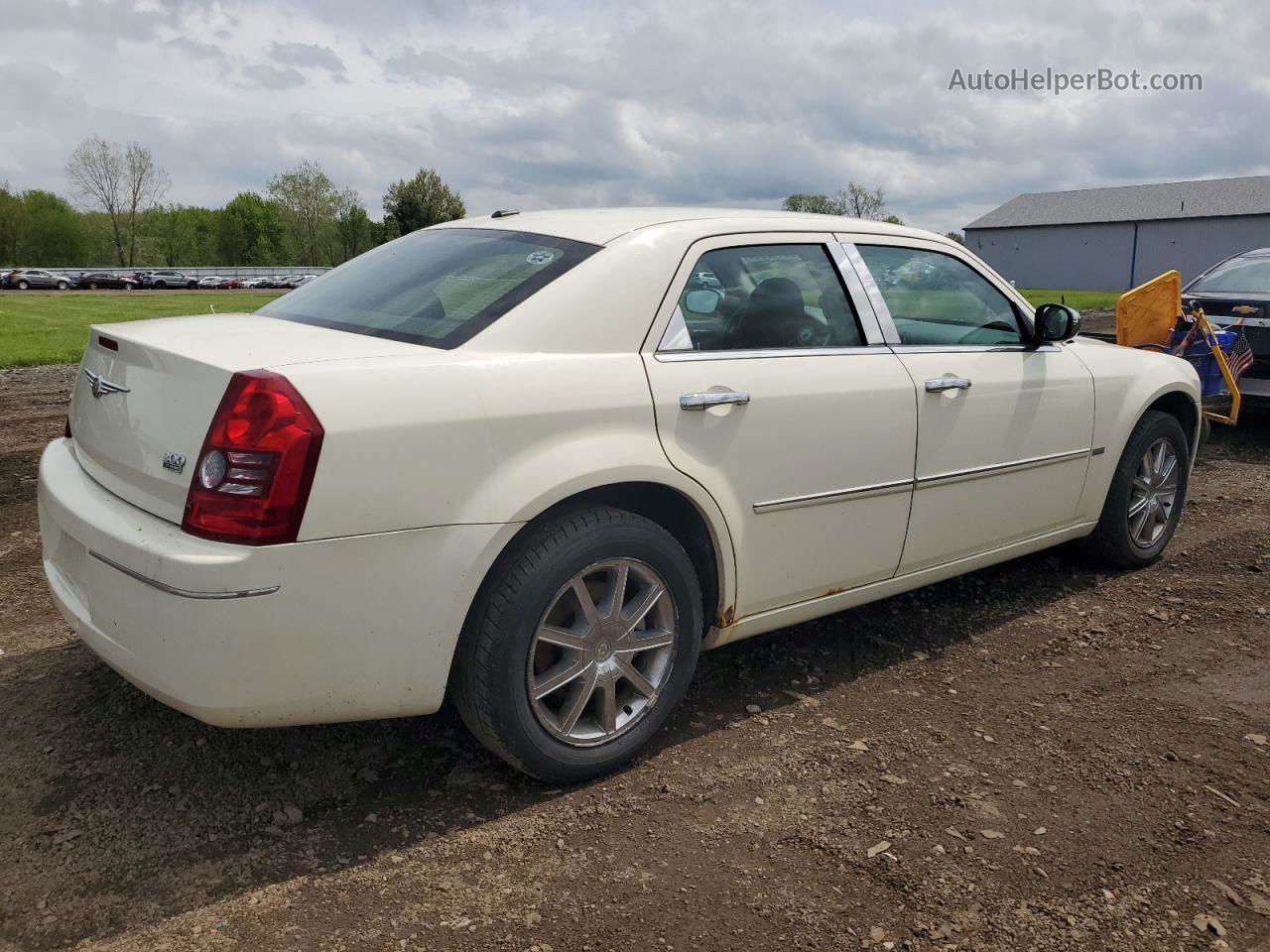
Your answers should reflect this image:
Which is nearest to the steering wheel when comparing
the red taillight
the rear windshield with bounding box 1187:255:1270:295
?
the red taillight

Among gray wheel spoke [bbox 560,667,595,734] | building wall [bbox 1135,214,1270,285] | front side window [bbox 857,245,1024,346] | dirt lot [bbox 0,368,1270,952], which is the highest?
building wall [bbox 1135,214,1270,285]

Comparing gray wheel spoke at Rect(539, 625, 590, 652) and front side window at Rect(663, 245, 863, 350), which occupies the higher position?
front side window at Rect(663, 245, 863, 350)

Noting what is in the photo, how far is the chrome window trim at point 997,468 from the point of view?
13.0 feet

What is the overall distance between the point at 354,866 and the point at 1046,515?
10.6ft

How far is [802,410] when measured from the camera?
3490 millimetres

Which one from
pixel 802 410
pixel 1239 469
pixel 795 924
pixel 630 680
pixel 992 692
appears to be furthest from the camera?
pixel 1239 469

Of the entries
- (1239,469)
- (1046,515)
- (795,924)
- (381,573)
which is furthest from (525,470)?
(1239,469)

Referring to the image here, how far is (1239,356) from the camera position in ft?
27.7

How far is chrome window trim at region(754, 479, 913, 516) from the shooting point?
11.3ft

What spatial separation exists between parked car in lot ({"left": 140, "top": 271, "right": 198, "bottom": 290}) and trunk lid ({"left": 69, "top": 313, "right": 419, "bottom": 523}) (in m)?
64.7

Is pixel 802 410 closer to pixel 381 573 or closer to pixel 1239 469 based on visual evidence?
pixel 381 573

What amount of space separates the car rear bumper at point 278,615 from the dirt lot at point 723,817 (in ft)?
0.38

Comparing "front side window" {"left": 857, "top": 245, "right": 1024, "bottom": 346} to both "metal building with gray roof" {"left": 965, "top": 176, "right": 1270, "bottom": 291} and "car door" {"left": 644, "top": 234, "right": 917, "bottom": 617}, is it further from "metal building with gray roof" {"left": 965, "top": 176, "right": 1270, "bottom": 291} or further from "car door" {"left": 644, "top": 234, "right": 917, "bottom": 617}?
"metal building with gray roof" {"left": 965, "top": 176, "right": 1270, "bottom": 291}

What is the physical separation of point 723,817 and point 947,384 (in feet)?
6.03
